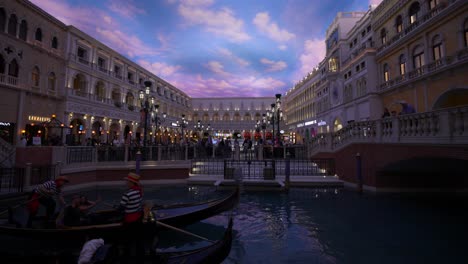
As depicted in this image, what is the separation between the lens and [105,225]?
4.03 metres

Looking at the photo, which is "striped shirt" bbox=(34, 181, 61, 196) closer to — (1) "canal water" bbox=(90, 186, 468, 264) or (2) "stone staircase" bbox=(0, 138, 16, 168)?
(1) "canal water" bbox=(90, 186, 468, 264)

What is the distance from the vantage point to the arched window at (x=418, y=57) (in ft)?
43.2

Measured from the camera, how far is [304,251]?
4734 millimetres

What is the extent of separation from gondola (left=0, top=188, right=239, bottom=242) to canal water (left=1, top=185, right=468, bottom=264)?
636mm

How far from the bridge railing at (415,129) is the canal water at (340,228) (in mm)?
2182

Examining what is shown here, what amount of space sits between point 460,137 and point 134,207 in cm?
660

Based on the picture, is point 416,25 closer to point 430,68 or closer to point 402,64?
point 402,64

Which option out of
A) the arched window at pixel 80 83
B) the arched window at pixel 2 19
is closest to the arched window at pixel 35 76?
the arched window at pixel 2 19

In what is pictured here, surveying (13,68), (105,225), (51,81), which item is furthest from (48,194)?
(51,81)

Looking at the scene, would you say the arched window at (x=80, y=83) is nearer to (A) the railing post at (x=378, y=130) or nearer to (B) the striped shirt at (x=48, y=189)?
(B) the striped shirt at (x=48, y=189)

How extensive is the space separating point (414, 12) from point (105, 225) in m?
18.5

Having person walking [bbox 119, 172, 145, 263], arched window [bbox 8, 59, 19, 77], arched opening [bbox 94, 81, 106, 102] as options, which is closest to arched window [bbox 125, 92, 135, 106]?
arched opening [bbox 94, 81, 106, 102]

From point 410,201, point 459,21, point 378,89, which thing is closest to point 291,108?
point 378,89

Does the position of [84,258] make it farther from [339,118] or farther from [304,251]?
[339,118]
